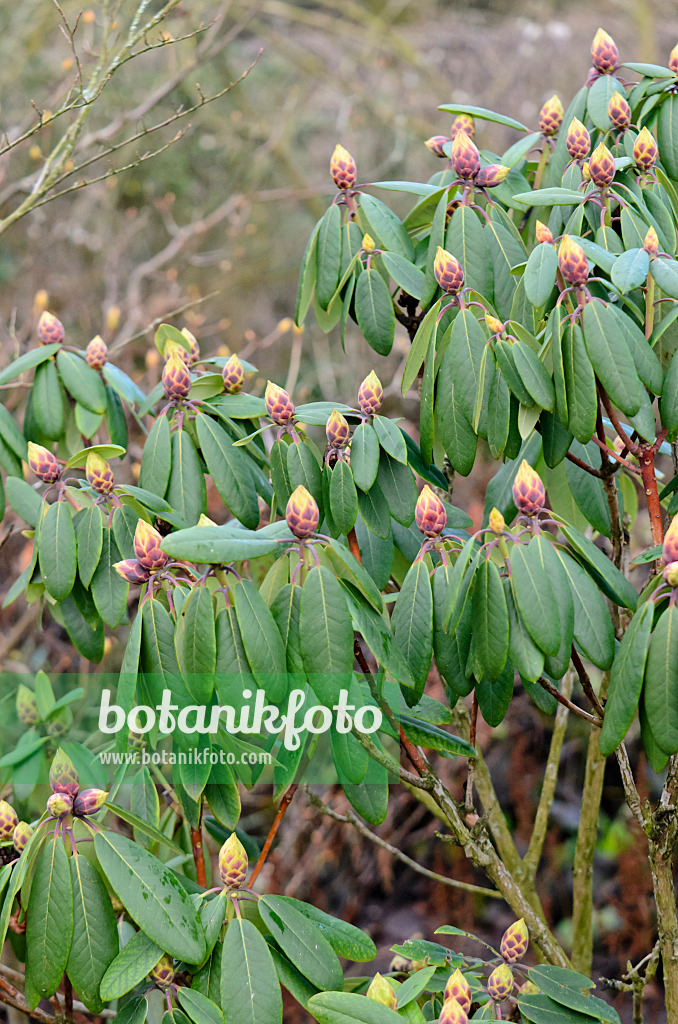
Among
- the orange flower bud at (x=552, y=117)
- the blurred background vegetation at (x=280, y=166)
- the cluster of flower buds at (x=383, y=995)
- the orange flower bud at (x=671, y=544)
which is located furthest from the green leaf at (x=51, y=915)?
the blurred background vegetation at (x=280, y=166)

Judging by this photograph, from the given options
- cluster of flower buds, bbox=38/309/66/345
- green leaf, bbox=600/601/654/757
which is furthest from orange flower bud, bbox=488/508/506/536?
cluster of flower buds, bbox=38/309/66/345

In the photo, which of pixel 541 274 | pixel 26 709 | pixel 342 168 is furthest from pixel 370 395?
pixel 26 709

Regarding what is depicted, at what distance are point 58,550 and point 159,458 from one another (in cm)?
21

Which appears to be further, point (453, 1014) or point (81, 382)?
point (81, 382)

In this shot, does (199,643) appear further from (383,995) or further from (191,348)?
(191,348)

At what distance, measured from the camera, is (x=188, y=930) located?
3.52ft

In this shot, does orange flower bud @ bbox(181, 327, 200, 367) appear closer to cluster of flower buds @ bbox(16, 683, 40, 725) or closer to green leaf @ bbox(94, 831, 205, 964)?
cluster of flower buds @ bbox(16, 683, 40, 725)

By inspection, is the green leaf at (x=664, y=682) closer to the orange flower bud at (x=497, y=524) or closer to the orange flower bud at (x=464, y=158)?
the orange flower bud at (x=497, y=524)

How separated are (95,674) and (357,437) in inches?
79.6

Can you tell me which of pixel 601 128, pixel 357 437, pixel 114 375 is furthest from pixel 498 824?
pixel 601 128

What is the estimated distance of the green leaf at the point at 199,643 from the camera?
3.39 ft

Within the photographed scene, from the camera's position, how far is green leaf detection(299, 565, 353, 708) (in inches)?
39.6

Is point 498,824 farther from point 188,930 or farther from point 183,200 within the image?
point 183,200

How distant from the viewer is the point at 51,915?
107cm
